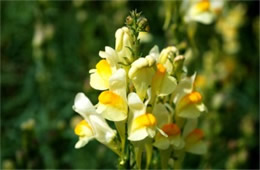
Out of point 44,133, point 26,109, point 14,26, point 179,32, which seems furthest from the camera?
point 14,26

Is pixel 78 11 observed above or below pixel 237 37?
above

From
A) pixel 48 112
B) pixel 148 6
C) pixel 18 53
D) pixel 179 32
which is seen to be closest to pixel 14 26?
pixel 18 53

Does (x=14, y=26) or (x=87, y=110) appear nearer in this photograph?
(x=87, y=110)

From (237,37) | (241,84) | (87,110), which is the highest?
(87,110)

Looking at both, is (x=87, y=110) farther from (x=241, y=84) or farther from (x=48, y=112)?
(x=241, y=84)

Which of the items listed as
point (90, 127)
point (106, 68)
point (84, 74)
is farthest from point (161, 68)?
point (84, 74)

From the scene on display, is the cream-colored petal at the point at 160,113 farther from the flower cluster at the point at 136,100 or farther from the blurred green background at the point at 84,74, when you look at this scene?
the blurred green background at the point at 84,74

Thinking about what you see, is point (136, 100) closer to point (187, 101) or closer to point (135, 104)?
point (135, 104)
